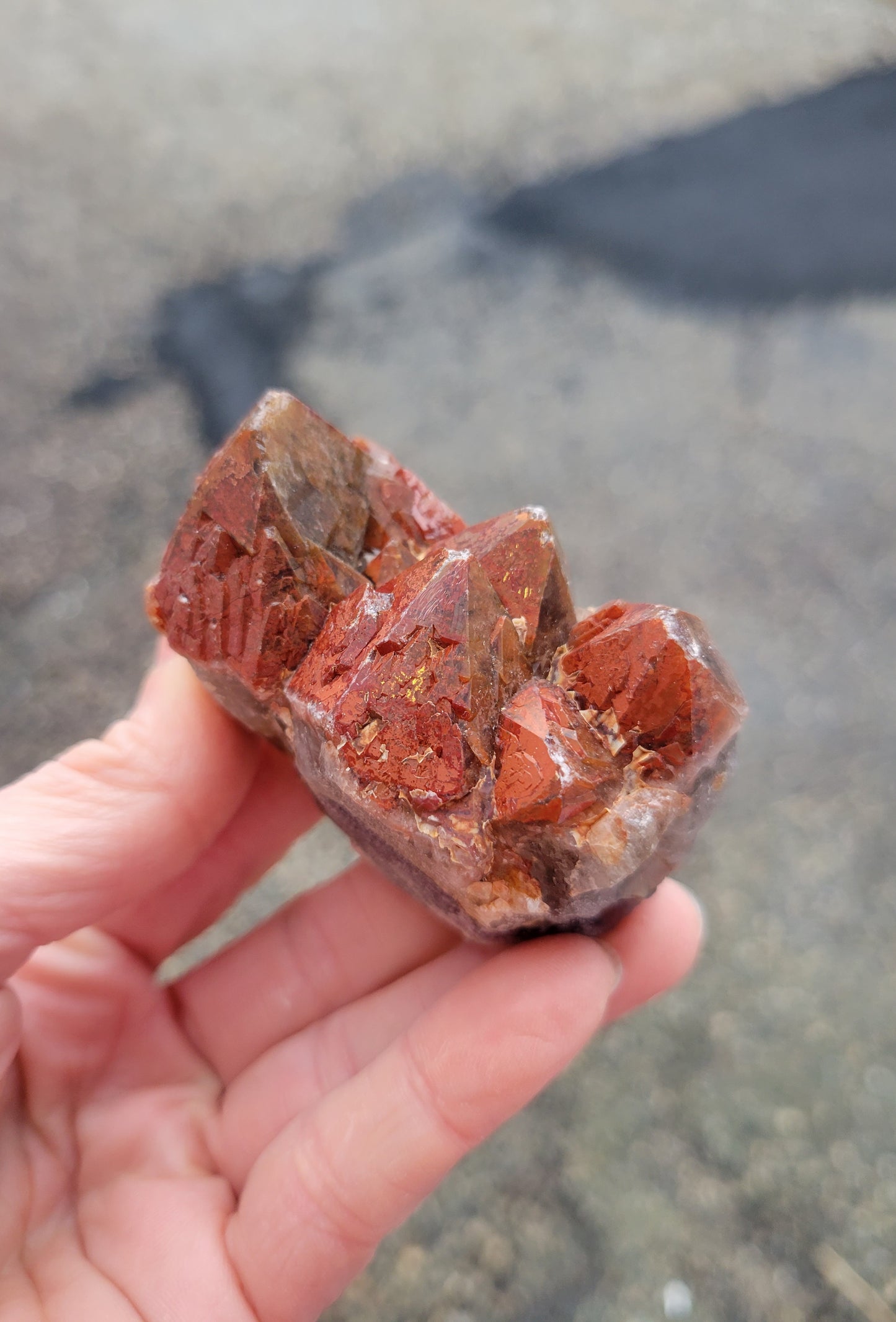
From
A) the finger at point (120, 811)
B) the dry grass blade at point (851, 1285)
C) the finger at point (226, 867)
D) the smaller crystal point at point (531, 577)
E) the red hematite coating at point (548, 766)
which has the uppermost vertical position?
the smaller crystal point at point (531, 577)

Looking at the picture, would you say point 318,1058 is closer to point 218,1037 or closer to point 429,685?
point 218,1037

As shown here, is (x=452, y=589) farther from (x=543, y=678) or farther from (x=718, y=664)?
(x=718, y=664)

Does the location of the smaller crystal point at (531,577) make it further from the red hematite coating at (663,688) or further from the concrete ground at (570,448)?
the concrete ground at (570,448)

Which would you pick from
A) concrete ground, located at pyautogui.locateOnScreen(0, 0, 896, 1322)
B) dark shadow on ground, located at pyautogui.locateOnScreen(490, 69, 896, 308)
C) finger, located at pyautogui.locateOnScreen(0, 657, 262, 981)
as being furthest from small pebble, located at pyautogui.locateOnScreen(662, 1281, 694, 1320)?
dark shadow on ground, located at pyautogui.locateOnScreen(490, 69, 896, 308)

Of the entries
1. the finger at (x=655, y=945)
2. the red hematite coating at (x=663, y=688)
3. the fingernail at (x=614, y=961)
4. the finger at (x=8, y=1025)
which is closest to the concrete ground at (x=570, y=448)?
the finger at (x=655, y=945)

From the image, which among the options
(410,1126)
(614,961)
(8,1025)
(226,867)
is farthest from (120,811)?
(614,961)

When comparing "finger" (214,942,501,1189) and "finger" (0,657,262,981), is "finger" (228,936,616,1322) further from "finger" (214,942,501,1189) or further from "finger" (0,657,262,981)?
"finger" (0,657,262,981)
